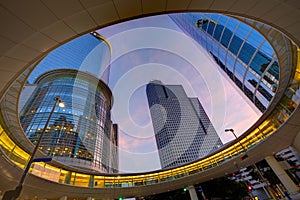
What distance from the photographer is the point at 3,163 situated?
12742mm

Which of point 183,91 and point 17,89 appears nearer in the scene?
point 17,89

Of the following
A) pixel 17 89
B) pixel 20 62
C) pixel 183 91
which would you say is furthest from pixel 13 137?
pixel 183 91

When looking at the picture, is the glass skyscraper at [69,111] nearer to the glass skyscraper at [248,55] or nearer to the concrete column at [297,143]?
the glass skyscraper at [248,55]

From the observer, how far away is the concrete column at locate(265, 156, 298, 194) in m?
18.2

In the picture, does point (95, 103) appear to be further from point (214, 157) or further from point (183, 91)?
point (183, 91)

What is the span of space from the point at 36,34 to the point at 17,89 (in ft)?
25.8

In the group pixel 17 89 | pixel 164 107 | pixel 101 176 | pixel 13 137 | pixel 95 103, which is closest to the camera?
pixel 17 89

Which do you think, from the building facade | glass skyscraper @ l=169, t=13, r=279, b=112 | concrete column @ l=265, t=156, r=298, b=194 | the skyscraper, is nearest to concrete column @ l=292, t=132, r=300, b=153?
concrete column @ l=265, t=156, r=298, b=194

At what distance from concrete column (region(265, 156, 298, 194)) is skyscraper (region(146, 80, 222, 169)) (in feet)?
299

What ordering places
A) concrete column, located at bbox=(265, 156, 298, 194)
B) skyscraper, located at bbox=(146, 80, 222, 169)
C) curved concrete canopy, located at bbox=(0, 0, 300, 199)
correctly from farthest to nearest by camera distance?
skyscraper, located at bbox=(146, 80, 222, 169)
concrete column, located at bbox=(265, 156, 298, 194)
curved concrete canopy, located at bbox=(0, 0, 300, 199)

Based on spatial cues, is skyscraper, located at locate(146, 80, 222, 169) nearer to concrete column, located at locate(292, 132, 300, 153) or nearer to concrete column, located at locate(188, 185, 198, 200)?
concrete column, located at locate(188, 185, 198, 200)

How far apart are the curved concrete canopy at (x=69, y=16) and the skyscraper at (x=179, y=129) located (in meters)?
113

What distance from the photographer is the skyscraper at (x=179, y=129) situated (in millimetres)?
126106

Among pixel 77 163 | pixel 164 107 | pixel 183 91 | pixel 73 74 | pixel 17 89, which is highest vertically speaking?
pixel 183 91
